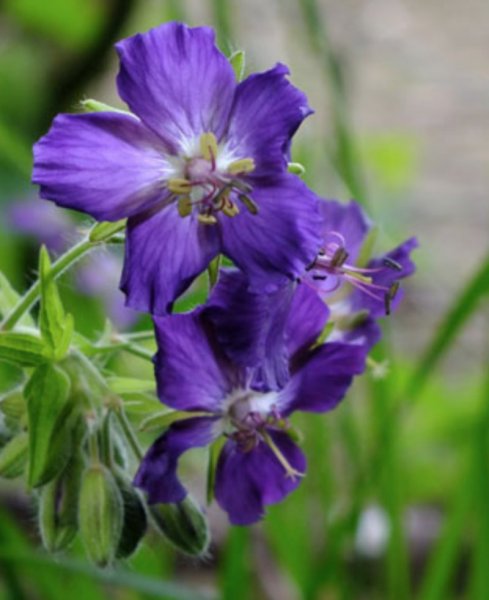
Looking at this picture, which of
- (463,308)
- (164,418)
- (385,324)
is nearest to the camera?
(164,418)

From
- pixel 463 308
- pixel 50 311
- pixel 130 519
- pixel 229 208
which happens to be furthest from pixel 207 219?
pixel 463 308

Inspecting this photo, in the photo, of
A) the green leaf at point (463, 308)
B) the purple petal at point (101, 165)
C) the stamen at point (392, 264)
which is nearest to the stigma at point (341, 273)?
the stamen at point (392, 264)

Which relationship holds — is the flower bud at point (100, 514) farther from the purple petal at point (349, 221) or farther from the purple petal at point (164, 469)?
the purple petal at point (349, 221)

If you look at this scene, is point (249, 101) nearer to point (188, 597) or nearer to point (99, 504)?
point (99, 504)

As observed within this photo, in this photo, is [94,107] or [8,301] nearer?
[94,107]

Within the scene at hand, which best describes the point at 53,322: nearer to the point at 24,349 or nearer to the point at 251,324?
the point at 24,349

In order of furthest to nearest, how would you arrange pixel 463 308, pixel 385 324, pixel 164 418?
pixel 385 324, pixel 463 308, pixel 164 418

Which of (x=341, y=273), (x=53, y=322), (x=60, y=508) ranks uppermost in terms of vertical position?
(x=341, y=273)

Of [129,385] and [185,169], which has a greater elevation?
[185,169]
